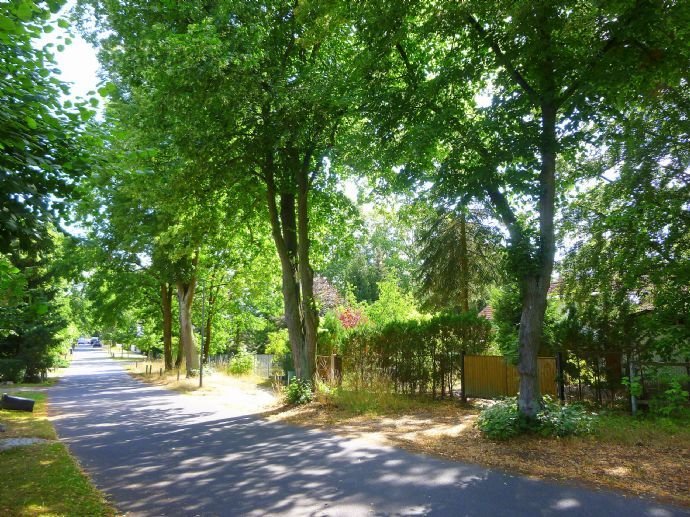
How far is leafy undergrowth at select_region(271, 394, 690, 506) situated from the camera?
7234mm

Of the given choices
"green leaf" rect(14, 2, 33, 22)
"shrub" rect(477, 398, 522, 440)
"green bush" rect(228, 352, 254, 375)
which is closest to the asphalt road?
"shrub" rect(477, 398, 522, 440)

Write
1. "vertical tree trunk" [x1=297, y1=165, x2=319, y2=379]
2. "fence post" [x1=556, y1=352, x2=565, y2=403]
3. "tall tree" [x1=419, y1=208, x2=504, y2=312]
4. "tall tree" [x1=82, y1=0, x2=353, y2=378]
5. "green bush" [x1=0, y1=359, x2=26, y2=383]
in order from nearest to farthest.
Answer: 1. "tall tree" [x1=82, y1=0, x2=353, y2=378]
2. "fence post" [x1=556, y1=352, x2=565, y2=403]
3. "vertical tree trunk" [x1=297, y1=165, x2=319, y2=379]
4. "green bush" [x1=0, y1=359, x2=26, y2=383]
5. "tall tree" [x1=419, y1=208, x2=504, y2=312]

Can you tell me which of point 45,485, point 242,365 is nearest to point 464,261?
point 242,365

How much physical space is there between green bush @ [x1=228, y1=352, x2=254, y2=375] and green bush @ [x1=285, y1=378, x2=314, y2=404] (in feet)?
53.5

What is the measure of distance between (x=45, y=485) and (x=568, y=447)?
7991 millimetres

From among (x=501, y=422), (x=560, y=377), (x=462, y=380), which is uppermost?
(x=560, y=377)

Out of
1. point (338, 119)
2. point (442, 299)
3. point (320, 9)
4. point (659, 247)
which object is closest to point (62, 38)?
point (320, 9)

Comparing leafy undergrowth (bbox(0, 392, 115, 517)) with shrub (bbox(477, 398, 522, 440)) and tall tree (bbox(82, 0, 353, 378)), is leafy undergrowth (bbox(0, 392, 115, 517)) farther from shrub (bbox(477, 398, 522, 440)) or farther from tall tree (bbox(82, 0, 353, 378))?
tall tree (bbox(82, 0, 353, 378))

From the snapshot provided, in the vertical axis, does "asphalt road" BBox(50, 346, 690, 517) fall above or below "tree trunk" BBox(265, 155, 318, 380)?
below

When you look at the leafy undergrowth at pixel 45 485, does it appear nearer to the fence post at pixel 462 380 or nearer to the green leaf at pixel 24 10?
the green leaf at pixel 24 10

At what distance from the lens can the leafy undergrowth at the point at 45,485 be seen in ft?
19.8

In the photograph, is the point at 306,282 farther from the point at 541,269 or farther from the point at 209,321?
the point at 209,321

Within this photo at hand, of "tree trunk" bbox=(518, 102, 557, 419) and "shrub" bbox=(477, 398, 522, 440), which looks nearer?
"shrub" bbox=(477, 398, 522, 440)

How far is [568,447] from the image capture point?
8.95 meters
